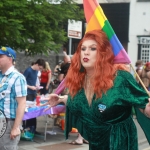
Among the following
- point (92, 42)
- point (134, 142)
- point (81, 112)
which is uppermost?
point (92, 42)

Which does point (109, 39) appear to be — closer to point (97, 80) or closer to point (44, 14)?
point (97, 80)

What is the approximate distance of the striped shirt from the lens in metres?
3.74

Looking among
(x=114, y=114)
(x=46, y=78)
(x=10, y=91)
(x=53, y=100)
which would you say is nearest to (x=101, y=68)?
(x=114, y=114)

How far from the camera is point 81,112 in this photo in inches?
116

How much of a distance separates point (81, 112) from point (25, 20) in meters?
7.61

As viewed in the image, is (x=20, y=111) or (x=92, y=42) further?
(x=20, y=111)

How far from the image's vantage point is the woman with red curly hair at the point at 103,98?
110 inches

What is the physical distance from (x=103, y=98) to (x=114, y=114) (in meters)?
0.15

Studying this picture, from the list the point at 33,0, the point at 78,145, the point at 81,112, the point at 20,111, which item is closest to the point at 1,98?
the point at 20,111

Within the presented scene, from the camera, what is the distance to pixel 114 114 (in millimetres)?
2803

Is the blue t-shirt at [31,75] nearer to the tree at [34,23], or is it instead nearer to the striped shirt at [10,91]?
the tree at [34,23]

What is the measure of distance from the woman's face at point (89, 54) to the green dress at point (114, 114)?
0.75 ft

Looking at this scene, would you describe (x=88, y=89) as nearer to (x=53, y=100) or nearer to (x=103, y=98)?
(x=103, y=98)

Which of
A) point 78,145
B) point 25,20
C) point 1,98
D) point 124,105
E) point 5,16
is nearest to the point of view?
point 124,105
